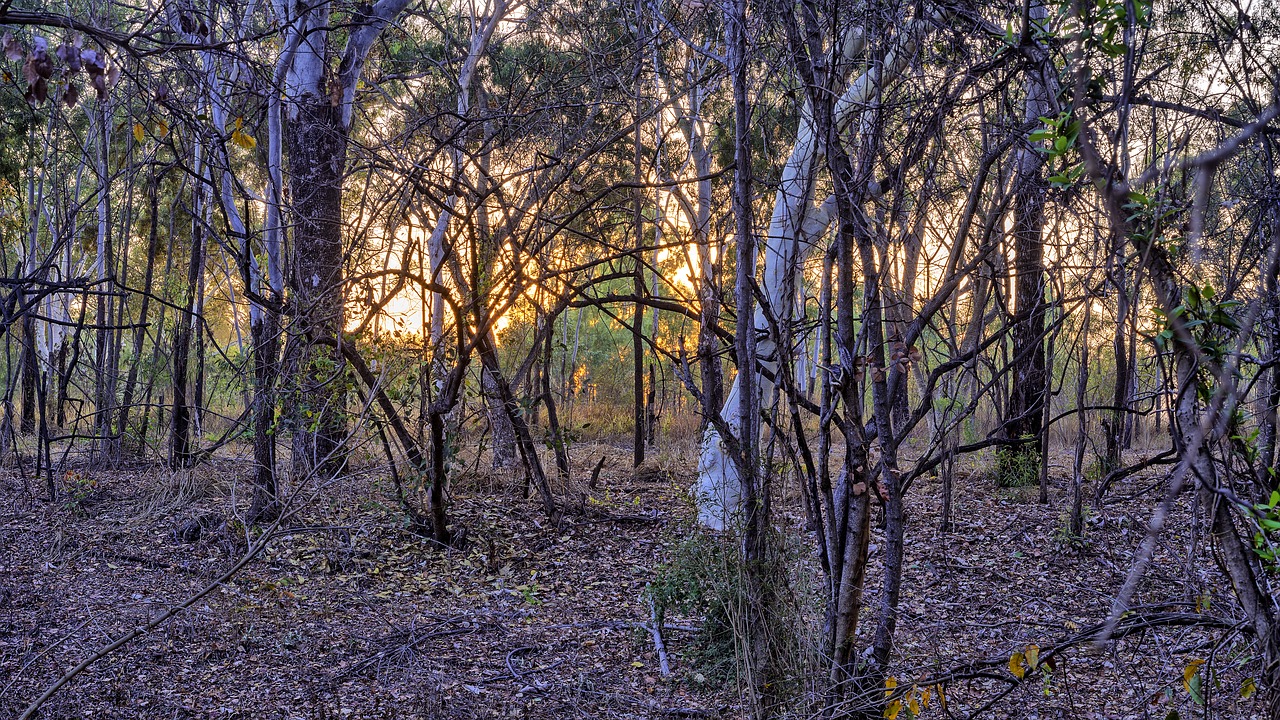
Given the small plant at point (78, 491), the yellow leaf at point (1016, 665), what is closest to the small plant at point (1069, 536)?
the yellow leaf at point (1016, 665)

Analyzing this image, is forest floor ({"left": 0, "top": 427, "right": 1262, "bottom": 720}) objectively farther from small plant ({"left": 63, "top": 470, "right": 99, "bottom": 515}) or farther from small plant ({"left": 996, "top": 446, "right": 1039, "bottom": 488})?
small plant ({"left": 996, "top": 446, "right": 1039, "bottom": 488})

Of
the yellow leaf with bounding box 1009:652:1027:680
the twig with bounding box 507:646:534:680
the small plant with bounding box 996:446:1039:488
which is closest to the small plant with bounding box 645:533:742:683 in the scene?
the twig with bounding box 507:646:534:680

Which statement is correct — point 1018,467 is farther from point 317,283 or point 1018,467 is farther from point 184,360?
point 184,360

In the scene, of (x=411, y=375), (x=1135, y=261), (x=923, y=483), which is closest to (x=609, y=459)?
(x=923, y=483)

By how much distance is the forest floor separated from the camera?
3.55m

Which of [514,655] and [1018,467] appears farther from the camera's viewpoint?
[1018,467]

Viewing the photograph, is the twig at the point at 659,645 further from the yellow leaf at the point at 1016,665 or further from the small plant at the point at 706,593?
the yellow leaf at the point at 1016,665

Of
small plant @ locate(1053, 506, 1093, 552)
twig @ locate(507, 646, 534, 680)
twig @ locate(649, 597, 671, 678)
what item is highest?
small plant @ locate(1053, 506, 1093, 552)

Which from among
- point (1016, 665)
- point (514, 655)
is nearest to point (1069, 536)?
point (514, 655)

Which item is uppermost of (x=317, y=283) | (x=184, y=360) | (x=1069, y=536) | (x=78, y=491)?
(x=317, y=283)

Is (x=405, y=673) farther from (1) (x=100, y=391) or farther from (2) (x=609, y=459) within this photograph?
(2) (x=609, y=459)

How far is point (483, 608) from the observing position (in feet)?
16.5

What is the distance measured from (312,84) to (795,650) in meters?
5.20

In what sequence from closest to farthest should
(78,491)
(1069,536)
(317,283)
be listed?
1. (1069,536)
2. (317,283)
3. (78,491)
